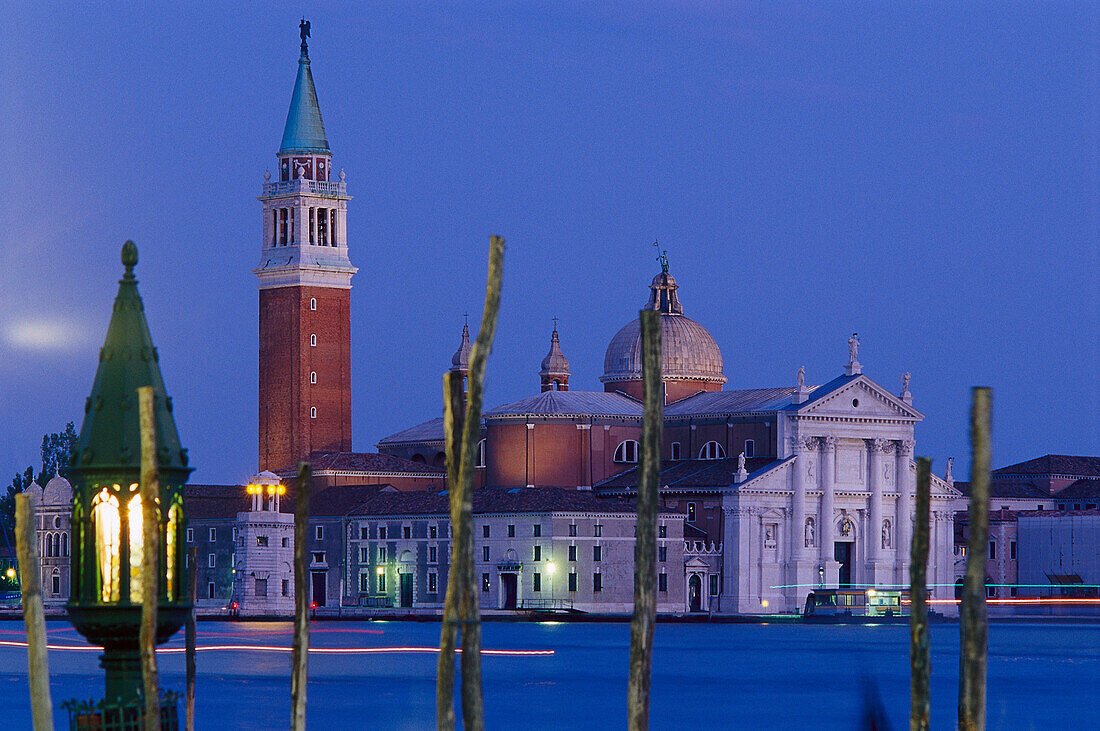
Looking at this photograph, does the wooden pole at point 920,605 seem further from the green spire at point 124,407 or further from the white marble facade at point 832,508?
the white marble facade at point 832,508

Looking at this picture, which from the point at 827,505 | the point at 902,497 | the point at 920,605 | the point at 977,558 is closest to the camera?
the point at 977,558

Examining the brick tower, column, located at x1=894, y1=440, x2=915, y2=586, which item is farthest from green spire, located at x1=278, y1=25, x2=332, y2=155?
column, located at x1=894, y1=440, x2=915, y2=586

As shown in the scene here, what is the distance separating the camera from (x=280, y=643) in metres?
63.2

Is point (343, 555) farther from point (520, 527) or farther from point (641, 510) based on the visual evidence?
point (641, 510)

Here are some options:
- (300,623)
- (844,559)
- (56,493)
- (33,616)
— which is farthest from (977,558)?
(56,493)

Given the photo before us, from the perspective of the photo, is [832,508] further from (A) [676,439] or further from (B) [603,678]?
(B) [603,678]

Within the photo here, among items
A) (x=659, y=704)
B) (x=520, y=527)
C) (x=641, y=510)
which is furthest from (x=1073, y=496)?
(x=641, y=510)

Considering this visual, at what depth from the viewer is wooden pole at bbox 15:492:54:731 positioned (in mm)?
15102

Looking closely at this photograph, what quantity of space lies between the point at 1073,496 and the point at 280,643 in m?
42.6

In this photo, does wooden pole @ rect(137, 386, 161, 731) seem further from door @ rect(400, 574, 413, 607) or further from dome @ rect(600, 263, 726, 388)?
dome @ rect(600, 263, 726, 388)

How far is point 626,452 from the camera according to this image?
83812 millimetres

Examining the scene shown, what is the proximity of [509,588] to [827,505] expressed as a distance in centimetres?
1181

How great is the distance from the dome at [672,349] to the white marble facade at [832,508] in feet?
27.1

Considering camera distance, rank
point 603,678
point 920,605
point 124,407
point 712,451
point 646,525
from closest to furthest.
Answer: point 124,407, point 646,525, point 920,605, point 603,678, point 712,451
